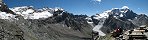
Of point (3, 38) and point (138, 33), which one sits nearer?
point (138, 33)

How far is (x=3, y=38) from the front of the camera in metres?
189

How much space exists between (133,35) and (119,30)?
1198cm

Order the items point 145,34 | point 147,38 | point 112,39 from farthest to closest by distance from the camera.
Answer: point 112,39 → point 145,34 → point 147,38

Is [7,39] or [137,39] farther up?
[7,39]

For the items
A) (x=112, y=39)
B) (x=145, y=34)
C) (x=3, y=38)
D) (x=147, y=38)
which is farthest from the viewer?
(x=3, y=38)

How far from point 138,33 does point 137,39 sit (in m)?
2.57

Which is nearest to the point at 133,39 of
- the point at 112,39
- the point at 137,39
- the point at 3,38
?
the point at 137,39

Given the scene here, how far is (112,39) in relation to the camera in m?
59.1

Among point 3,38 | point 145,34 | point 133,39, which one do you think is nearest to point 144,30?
point 145,34

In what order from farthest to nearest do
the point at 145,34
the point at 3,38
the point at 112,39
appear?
the point at 3,38
the point at 112,39
the point at 145,34

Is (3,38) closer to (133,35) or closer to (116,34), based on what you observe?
(116,34)

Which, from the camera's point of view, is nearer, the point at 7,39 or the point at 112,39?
the point at 112,39

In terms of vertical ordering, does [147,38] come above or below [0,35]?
below

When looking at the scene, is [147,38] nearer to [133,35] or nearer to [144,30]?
[133,35]
